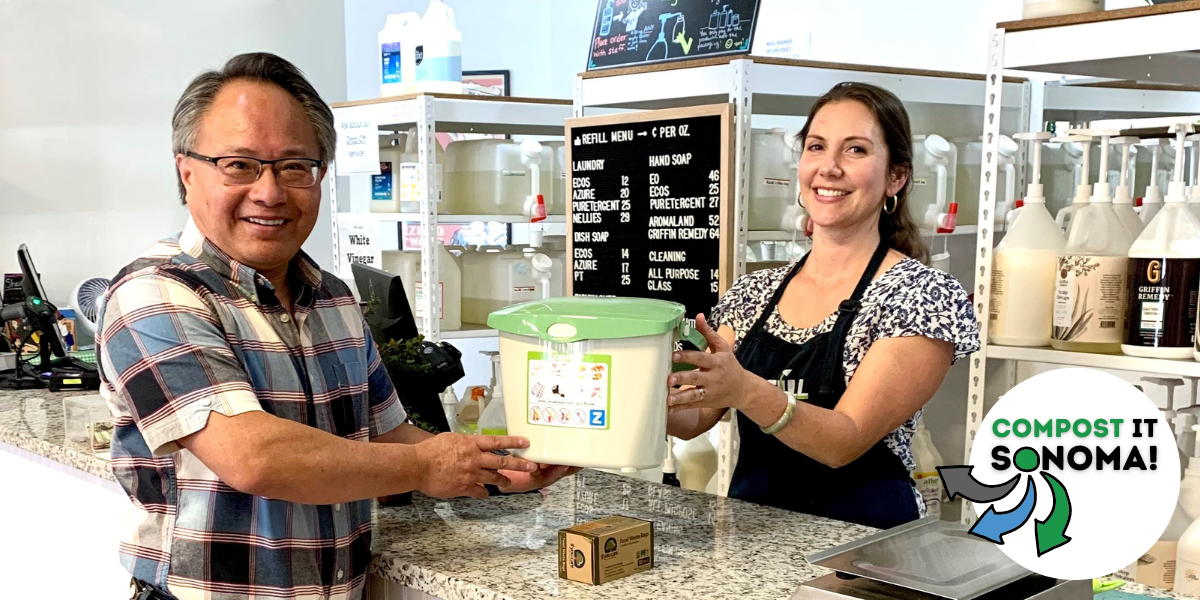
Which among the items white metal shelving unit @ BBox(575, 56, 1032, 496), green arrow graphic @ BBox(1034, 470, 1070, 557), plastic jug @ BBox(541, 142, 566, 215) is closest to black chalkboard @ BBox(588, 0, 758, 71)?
white metal shelving unit @ BBox(575, 56, 1032, 496)

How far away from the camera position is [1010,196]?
298 cm

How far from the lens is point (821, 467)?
6.62ft

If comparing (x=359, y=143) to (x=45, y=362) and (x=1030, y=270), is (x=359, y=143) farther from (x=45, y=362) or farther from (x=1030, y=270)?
(x=1030, y=270)

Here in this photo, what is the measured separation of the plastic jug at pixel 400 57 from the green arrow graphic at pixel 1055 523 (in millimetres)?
3157

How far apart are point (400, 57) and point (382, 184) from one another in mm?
496

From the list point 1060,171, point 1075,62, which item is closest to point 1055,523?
point 1075,62

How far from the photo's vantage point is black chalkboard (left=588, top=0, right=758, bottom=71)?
274cm

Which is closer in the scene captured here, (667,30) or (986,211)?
(986,211)

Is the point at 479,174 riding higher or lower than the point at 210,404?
higher

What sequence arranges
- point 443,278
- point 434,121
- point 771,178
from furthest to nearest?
point 443,278 < point 434,121 < point 771,178

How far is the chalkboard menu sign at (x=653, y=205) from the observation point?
108 inches

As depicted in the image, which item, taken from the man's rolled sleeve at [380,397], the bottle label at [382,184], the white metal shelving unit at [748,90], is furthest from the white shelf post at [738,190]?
the bottle label at [382,184]

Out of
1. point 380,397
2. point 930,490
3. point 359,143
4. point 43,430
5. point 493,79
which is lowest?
point 930,490

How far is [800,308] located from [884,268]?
188 mm
